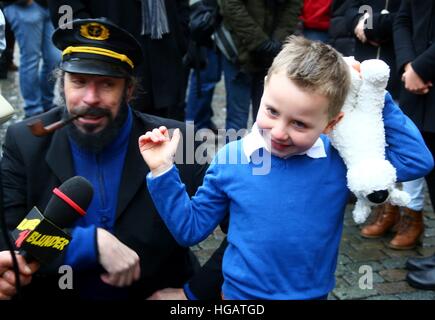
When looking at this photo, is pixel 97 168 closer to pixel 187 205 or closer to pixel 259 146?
pixel 187 205

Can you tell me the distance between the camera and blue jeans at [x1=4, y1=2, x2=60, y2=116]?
19.6ft

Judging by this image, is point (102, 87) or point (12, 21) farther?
point (12, 21)

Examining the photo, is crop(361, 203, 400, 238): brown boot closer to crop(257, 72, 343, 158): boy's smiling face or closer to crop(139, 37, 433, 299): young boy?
crop(139, 37, 433, 299): young boy

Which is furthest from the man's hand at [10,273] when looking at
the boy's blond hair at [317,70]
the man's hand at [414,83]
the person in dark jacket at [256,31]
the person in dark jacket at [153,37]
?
the person in dark jacket at [256,31]

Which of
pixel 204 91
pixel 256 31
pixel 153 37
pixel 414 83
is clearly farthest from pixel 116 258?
pixel 204 91

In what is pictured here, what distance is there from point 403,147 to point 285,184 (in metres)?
0.41

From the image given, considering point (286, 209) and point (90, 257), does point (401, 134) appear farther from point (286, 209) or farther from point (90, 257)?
point (90, 257)

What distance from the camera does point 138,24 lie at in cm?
375

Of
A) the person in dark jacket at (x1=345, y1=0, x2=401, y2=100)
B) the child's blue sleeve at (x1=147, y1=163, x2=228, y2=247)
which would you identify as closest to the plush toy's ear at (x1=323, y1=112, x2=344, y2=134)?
the child's blue sleeve at (x1=147, y1=163, x2=228, y2=247)

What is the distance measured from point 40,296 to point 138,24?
1969 mm

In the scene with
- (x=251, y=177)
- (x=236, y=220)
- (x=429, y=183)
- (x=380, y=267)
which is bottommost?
(x=380, y=267)

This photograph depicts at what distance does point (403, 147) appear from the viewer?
77.9 inches

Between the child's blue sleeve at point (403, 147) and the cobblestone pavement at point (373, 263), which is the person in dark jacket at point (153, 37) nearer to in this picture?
the cobblestone pavement at point (373, 263)
